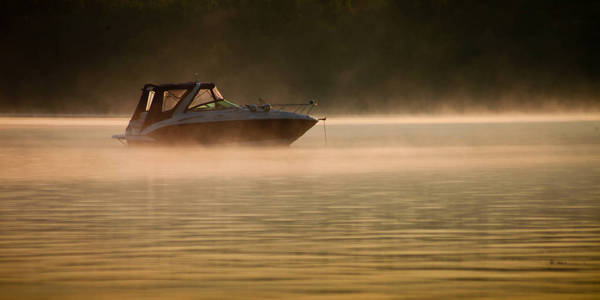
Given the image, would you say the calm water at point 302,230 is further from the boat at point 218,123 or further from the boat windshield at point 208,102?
the boat windshield at point 208,102

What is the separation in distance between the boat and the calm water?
8.40m

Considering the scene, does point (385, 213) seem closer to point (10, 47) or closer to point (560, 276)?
point (560, 276)

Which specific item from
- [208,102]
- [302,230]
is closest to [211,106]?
[208,102]

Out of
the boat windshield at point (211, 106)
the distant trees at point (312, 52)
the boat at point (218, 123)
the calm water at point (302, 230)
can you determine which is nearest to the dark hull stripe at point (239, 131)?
the boat at point (218, 123)

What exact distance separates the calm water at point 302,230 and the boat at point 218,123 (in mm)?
8396

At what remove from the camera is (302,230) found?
14.1m

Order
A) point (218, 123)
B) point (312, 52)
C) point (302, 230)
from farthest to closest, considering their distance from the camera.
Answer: point (312, 52), point (218, 123), point (302, 230)

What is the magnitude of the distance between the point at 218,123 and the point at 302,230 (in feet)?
76.2

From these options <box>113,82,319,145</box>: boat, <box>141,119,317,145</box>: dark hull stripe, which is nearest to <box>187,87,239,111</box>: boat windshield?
<box>113,82,319,145</box>: boat

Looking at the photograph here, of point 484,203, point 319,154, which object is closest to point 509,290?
point 484,203

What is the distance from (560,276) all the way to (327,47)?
107150 millimetres

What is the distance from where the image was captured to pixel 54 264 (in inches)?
447

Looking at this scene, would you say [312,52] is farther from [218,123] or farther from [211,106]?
[218,123]

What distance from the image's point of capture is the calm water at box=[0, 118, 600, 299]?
10180mm
